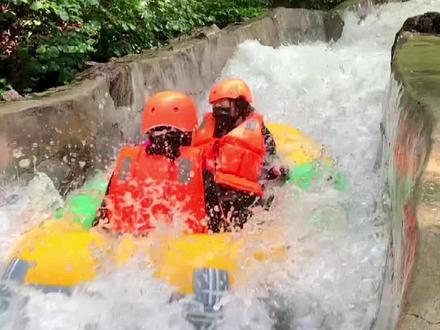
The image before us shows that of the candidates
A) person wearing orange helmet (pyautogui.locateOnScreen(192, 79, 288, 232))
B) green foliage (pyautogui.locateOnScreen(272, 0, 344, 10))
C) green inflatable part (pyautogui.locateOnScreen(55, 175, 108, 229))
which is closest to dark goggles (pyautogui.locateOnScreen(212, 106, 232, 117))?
person wearing orange helmet (pyautogui.locateOnScreen(192, 79, 288, 232))

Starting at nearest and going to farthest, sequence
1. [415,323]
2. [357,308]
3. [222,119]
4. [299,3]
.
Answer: [415,323], [357,308], [222,119], [299,3]

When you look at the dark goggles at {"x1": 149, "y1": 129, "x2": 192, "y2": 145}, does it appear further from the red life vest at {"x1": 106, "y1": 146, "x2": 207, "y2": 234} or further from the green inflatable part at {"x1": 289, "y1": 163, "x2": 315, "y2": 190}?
the green inflatable part at {"x1": 289, "y1": 163, "x2": 315, "y2": 190}

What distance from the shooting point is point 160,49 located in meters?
7.05

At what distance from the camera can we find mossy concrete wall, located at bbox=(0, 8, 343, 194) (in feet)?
15.3

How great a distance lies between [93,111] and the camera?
5.37 m

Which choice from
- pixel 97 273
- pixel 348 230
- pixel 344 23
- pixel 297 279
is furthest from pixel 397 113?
pixel 344 23

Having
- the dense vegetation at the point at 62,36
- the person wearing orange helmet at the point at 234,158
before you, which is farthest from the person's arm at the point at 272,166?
the dense vegetation at the point at 62,36

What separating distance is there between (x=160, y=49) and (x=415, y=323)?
5739 millimetres

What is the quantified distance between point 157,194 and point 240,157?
62cm

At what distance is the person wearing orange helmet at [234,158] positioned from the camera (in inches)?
154

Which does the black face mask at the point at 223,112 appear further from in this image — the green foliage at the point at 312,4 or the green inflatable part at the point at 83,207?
the green foliage at the point at 312,4

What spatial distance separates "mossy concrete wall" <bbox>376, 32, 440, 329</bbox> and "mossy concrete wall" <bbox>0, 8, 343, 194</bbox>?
2310mm

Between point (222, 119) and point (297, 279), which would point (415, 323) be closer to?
point (297, 279)

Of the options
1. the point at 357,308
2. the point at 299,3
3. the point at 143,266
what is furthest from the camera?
the point at 299,3
